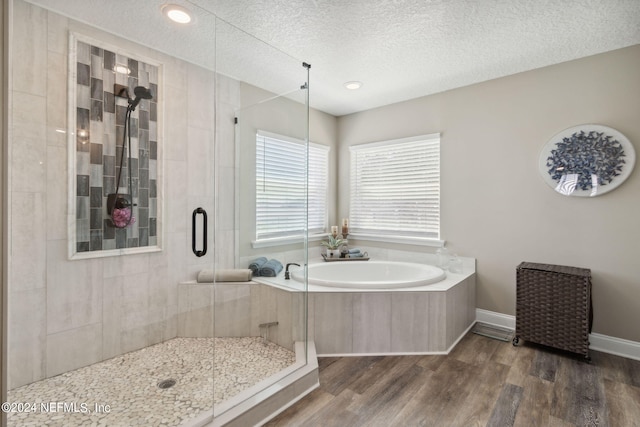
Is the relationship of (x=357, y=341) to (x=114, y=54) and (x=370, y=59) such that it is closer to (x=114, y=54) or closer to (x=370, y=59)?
(x=370, y=59)

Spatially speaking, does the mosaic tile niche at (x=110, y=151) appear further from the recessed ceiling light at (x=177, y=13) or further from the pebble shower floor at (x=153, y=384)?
the pebble shower floor at (x=153, y=384)

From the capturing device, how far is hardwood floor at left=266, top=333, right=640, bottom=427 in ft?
5.76

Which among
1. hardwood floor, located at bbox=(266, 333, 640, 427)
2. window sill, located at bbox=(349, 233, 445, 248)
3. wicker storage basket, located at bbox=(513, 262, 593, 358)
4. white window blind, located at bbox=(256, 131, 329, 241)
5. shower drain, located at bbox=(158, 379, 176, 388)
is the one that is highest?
white window blind, located at bbox=(256, 131, 329, 241)

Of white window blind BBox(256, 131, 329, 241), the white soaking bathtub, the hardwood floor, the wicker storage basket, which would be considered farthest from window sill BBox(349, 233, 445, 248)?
white window blind BBox(256, 131, 329, 241)

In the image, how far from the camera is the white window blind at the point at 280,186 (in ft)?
7.83

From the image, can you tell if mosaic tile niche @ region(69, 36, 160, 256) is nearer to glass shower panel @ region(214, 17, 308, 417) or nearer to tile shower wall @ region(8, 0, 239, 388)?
tile shower wall @ region(8, 0, 239, 388)

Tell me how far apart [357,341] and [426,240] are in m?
1.53

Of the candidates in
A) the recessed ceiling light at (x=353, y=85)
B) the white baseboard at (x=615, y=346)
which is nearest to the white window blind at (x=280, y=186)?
the recessed ceiling light at (x=353, y=85)

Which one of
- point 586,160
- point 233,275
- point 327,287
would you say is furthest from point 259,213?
point 586,160

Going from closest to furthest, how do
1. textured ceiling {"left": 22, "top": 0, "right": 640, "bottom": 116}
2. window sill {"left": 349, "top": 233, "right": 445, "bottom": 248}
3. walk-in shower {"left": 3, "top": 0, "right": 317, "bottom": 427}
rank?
walk-in shower {"left": 3, "top": 0, "right": 317, "bottom": 427}, textured ceiling {"left": 22, "top": 0, "right": 640, "bottom": 116}, window sill {"left": 349, "top": 233, "right": 445, "bottom": 248}

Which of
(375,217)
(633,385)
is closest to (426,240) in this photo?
(375,217)

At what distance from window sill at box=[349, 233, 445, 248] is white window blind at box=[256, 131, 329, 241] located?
1661 millimetres

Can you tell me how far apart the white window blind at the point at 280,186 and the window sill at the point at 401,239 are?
1.66m

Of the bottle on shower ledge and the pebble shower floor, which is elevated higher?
the bottle on shower ledge
